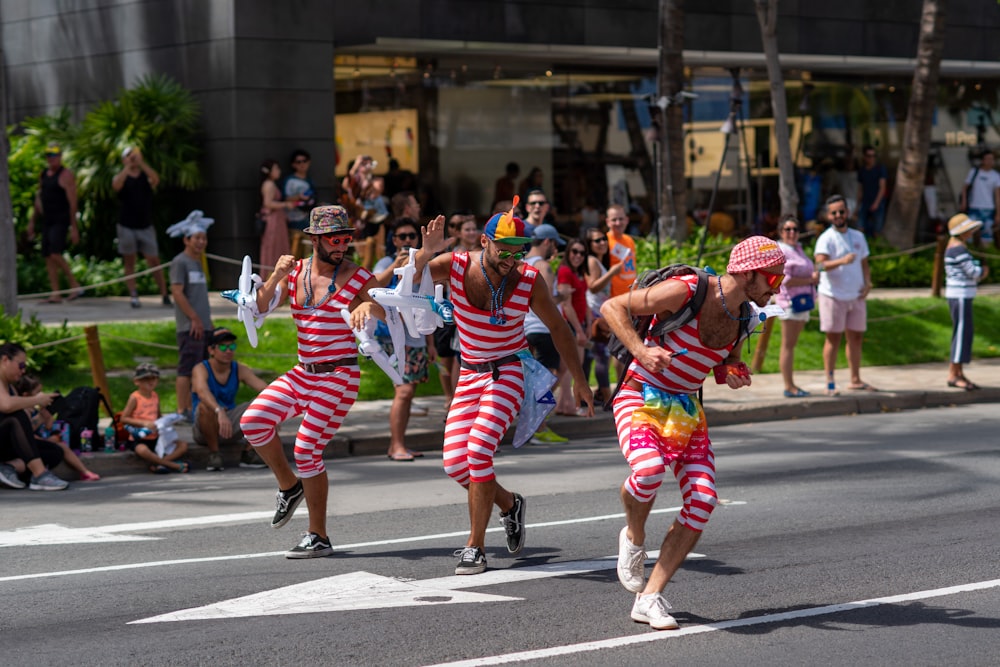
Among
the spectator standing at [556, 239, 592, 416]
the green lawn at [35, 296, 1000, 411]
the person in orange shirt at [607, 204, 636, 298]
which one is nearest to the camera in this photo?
the spectator standing at [556, 239, 592, 416]

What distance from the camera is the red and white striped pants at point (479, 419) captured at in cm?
830

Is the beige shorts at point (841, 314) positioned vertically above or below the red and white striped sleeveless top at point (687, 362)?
below

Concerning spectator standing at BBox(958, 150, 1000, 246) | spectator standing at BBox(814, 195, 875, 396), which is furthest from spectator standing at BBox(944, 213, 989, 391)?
spectator standing at BBox(958, 150, 1000, 246)

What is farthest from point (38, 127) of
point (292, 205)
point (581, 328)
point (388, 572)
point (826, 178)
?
point (388, 572)

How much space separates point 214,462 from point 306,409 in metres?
4.27

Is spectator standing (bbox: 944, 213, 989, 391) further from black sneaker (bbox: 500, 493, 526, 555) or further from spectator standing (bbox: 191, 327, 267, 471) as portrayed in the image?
black sneaker (bbox: 500, 493, 526, 555)

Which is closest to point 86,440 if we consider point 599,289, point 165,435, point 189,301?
point 165,435

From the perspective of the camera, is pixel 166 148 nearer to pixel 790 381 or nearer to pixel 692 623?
pixel 790 381

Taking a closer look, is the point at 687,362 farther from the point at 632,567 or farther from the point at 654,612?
the point at 654,612

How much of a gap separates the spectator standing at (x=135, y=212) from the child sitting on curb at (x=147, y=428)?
710cm

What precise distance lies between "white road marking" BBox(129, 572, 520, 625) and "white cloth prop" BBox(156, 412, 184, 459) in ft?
16.4

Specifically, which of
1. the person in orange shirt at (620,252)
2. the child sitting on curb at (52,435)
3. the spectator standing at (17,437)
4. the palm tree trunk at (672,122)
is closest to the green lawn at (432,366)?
the person in orange shirt at (620,252)

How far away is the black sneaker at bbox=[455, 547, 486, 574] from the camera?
836 cm

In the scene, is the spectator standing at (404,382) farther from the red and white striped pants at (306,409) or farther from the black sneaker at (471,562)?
the black sneaker at (471,562)
